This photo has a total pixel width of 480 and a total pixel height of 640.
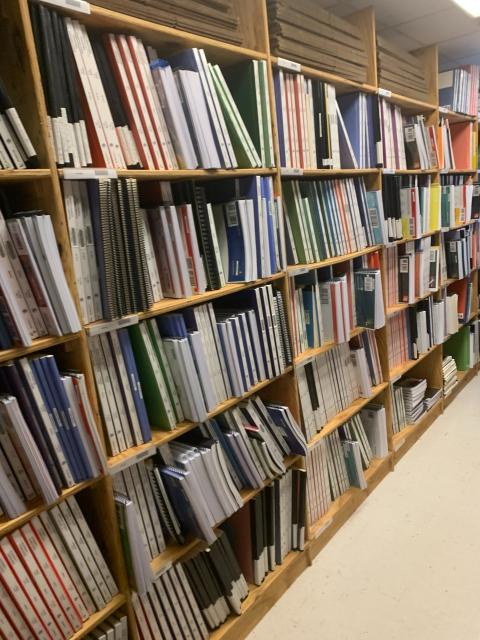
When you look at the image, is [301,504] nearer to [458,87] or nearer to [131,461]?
[131,461]

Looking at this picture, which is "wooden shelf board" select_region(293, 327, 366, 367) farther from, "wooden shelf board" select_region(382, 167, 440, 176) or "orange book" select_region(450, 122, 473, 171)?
"orange book" select_region(450, 122, 473, 171)

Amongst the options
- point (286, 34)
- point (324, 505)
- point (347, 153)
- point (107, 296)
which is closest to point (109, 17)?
point (107, 296)

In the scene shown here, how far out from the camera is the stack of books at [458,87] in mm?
3174

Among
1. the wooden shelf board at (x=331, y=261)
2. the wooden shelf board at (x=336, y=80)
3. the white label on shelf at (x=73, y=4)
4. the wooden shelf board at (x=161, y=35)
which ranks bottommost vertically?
the wooden shelf board at (x=331, y=261)

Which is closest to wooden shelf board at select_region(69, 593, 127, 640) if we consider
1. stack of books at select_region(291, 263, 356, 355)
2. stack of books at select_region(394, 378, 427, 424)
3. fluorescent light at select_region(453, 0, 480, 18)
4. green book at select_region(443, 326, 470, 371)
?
stack of books at select_region(291, 263, 356, 355)

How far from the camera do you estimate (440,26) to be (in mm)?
2637

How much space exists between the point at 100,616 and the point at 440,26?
3.13 m

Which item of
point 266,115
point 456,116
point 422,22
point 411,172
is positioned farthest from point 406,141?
point 266,115

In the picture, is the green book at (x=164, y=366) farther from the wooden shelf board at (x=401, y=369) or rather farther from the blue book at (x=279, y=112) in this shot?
the wooden shelf board at (x=401, y=369)

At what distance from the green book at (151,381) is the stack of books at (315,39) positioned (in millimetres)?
1205

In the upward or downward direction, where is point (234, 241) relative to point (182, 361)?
upward

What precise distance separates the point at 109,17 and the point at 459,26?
2294 mm

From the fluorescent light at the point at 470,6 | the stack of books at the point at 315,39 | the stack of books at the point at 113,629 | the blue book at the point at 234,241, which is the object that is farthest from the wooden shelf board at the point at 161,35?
the stack of books at the point at 113,629

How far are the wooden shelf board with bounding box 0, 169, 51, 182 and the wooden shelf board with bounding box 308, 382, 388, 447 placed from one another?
147 cm
